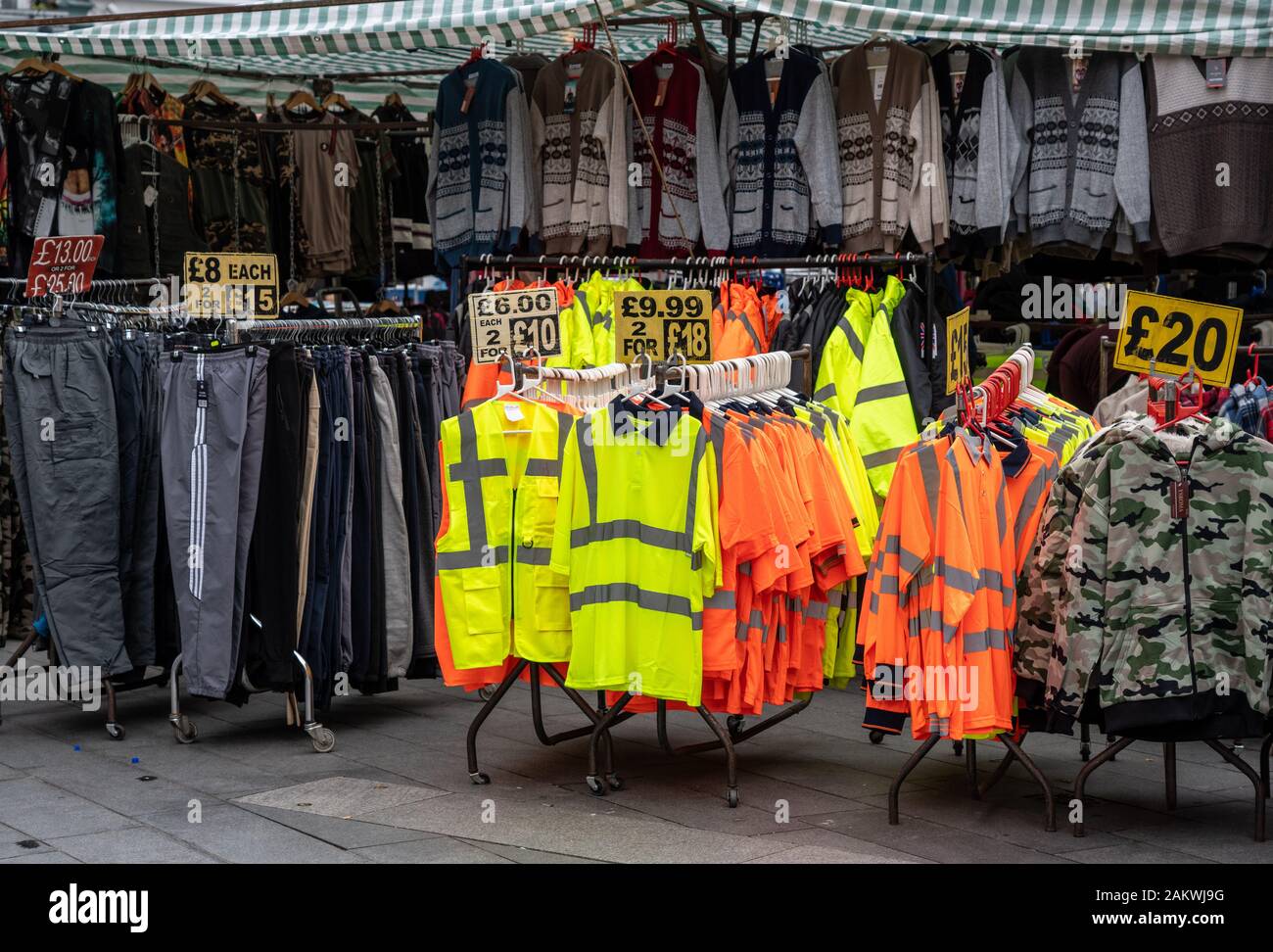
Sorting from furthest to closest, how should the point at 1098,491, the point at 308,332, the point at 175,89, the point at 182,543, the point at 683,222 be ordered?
the point at 175,89 < the point at 683,222 < the point at 308,332 < the point at 182,543 < the point at 1098,491

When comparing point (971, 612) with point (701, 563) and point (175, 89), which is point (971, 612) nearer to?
point (701, 563)

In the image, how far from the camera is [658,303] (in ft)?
18.4

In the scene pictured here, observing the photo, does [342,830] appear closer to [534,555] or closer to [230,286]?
[534,555]

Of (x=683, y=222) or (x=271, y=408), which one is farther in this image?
Answer: (x=683, y=222)

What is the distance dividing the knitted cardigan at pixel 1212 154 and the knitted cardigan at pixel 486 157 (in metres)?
3.34

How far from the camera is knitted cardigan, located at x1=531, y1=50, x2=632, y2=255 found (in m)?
7.99

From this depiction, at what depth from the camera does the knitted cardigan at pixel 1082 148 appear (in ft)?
24.1

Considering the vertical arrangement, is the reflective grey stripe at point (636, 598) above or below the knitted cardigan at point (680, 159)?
below

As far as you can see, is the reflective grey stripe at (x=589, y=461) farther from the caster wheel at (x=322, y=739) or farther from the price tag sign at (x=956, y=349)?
the caster wheel at (x=322, y=739)

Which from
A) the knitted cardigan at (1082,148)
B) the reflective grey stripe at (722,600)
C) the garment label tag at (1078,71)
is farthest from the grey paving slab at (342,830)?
the garment label tag at (1078,71)

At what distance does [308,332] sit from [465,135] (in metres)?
2.07

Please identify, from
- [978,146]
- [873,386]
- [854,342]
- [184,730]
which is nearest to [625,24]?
[978,146]

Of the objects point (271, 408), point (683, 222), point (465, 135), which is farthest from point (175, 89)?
point (271, 408)

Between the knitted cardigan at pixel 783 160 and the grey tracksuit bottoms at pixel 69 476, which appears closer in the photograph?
the grey tracksuit bottoms at pixel 69 476
